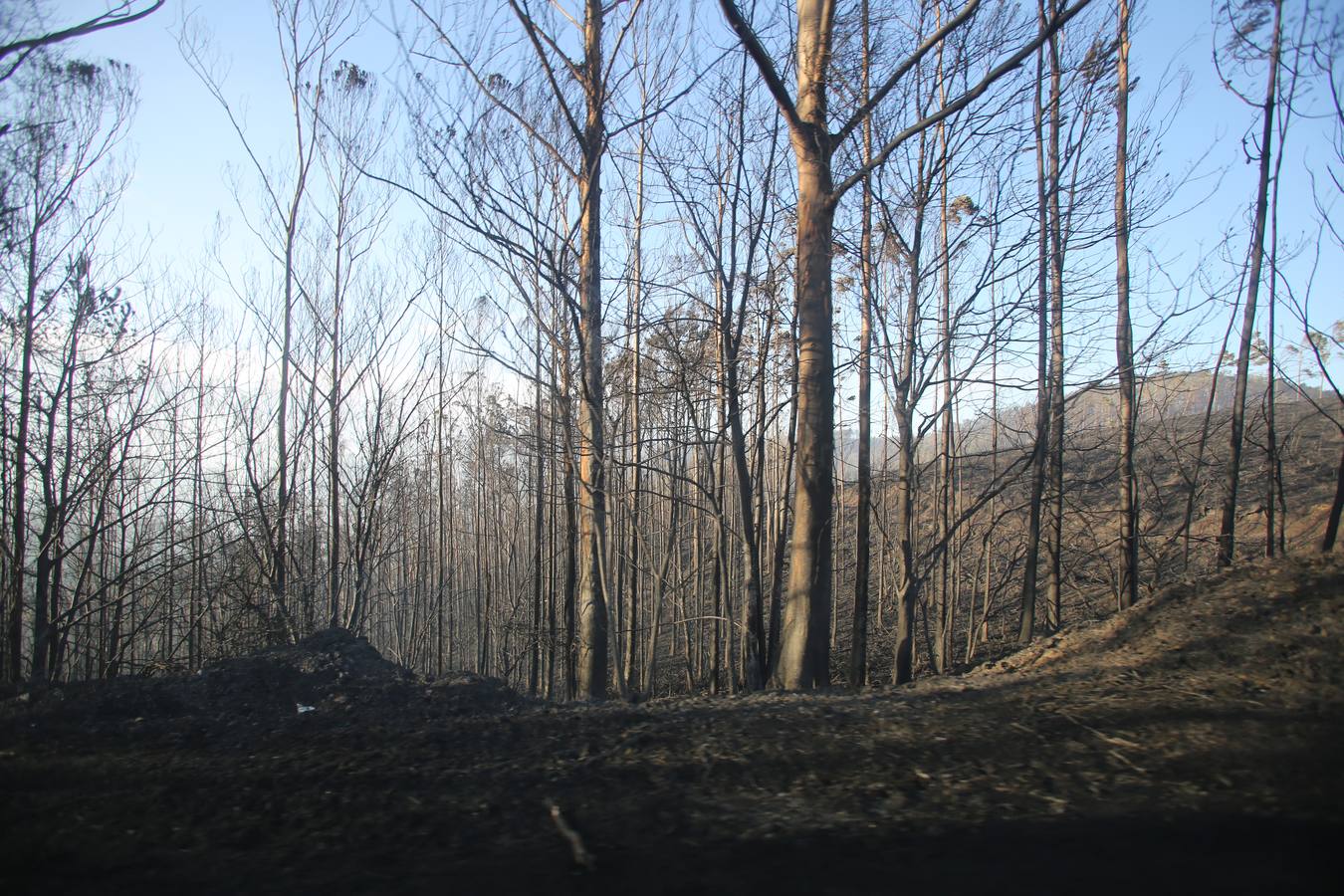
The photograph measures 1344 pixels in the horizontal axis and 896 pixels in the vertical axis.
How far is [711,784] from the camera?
111 inches

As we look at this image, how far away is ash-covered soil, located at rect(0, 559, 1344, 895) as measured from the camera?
7.09 feet

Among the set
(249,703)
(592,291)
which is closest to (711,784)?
(249,703)

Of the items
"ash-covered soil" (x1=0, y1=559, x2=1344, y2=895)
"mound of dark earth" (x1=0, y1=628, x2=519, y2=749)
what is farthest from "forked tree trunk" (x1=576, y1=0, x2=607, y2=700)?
"ash-covered soil" (x1=0, y1=559, x2=1344, y2=895)

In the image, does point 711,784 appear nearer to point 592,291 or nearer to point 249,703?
point 249,703

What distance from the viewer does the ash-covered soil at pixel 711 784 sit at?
2.16 m

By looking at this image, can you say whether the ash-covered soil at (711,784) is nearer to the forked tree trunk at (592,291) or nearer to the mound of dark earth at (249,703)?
the mound of dark earth at (249,703)

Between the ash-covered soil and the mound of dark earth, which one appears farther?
the mound of dark earth

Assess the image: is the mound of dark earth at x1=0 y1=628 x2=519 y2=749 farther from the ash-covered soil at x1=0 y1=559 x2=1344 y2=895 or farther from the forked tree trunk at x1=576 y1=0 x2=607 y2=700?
the forked tree trunk at x1=576 y1=0 x2=607 y2=700

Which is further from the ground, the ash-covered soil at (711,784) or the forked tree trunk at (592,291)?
the forked tree trunk at (592,291)

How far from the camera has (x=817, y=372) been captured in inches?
241

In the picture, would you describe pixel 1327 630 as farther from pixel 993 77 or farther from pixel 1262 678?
pixel 993 77

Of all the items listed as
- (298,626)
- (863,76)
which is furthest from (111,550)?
(863,76)

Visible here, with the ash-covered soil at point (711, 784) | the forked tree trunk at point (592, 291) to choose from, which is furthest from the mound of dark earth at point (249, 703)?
the forked tree trunk at point (592, 291)

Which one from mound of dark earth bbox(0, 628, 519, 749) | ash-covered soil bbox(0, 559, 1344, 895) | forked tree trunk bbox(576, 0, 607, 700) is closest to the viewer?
ash-covered soil bbox(0, 559, 1344, 895)
